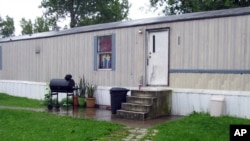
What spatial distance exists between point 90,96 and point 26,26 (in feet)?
109

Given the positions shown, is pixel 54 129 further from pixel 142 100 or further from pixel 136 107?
pixel 142 100

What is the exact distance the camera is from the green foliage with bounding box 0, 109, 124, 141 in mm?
5831

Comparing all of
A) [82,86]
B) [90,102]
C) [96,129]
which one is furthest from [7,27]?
[96,129]

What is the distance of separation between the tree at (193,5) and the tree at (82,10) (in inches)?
326

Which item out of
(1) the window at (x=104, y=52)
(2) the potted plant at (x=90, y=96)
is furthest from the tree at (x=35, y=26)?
(2) the potted plant at (x=90, y=96)

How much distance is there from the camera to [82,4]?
1249 inches

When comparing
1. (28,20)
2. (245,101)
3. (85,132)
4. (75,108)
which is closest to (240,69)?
(245,101)

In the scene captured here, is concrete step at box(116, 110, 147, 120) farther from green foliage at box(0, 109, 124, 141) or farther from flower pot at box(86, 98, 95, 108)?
flower pot at box(86, 98, 95, 108)

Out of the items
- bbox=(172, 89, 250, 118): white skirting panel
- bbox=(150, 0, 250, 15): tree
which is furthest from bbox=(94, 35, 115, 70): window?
bbox=(150, 0, 250, 15): tree

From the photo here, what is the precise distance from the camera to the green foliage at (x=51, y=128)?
5831mm

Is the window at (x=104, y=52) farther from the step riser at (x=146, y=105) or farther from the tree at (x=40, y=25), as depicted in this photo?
the tree at (x=40, y=25)

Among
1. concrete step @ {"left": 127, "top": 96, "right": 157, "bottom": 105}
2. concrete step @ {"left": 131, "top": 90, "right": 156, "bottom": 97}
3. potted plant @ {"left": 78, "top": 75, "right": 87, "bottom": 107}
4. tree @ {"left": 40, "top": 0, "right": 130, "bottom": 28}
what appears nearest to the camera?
concrete step @ {"left": 127, "top": 96, "right": 157, "bottom": 105}

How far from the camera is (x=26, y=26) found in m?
40.7

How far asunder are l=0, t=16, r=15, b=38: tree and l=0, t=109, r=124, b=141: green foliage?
3145 centimetres
